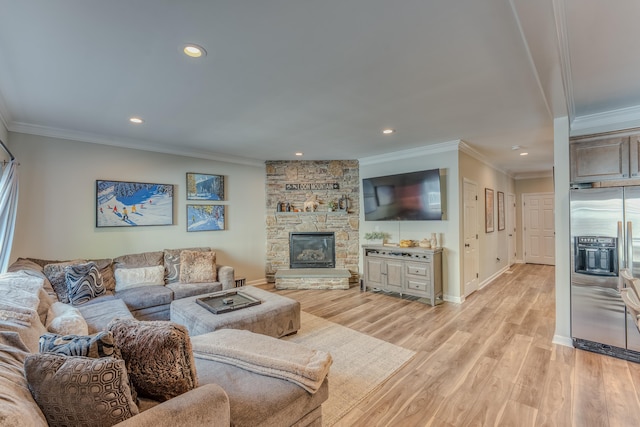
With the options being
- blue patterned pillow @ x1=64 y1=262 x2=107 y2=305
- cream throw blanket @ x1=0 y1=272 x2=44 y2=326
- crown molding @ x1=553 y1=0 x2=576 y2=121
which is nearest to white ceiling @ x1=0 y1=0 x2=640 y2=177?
crown molding @ x1=553 y1=0 x2=576 y2=121

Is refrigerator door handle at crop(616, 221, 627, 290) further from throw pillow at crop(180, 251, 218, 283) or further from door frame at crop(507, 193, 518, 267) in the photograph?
door frame at crop(507, 193, 518, 267)

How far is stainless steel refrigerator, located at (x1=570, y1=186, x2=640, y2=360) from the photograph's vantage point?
2.62m

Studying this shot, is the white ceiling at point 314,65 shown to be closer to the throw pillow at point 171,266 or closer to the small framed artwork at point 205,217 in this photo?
the small framed artwork at point 205,217

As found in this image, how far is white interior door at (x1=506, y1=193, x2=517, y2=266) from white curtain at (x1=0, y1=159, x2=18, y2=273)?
29.3 feet

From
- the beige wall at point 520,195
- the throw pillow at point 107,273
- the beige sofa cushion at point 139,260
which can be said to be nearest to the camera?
the throw pillow at point 107,273

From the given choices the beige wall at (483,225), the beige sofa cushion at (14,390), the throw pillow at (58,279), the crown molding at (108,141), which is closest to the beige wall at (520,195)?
the beige wall at (483,225)

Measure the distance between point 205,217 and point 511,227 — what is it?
7.37m

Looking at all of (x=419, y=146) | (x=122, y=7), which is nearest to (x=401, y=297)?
(x=419, y=146)

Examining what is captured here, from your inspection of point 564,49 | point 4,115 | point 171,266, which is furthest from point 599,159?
point 4,115

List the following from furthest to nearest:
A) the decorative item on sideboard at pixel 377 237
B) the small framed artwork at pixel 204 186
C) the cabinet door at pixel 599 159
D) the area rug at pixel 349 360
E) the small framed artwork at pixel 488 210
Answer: the small framed artwork at pixel 488 210, the decorative item on sideboard at pixel 377 237, the small framed artwork at pixel 204 186, the cabinet door at pixel 599 159, the area rug at pixel 349 360

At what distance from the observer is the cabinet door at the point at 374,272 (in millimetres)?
4832

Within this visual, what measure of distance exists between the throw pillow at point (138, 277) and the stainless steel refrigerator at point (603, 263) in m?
4.93

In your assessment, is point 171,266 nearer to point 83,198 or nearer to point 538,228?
point 83,198

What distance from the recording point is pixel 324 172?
18.7 feet
